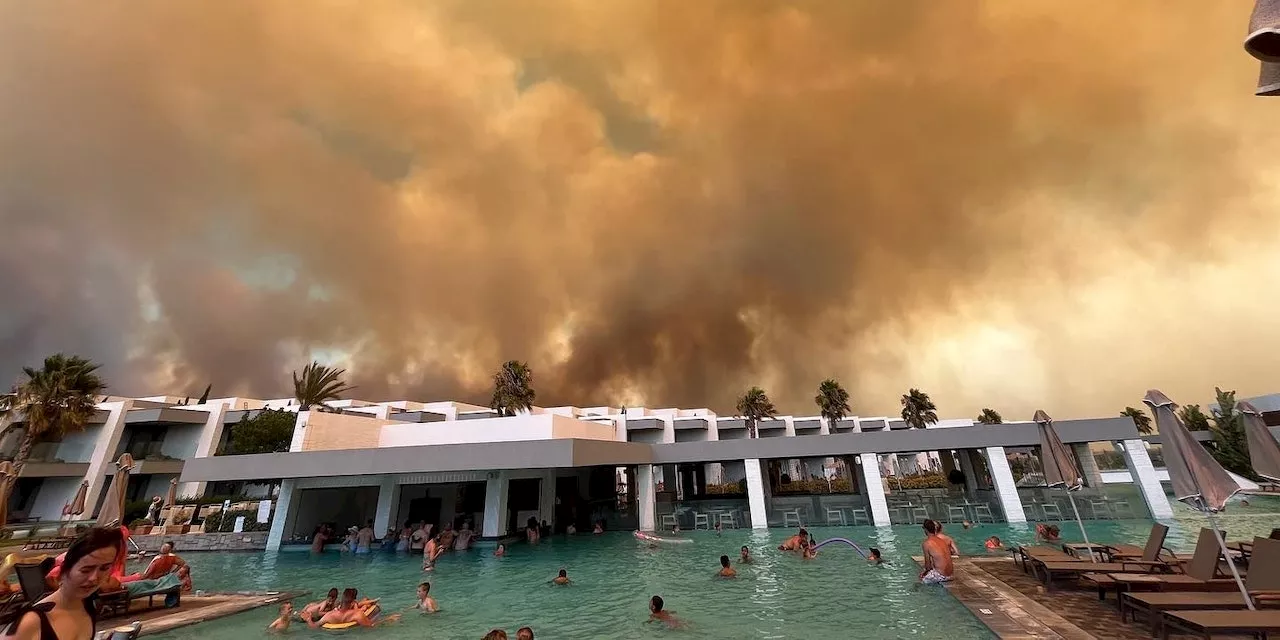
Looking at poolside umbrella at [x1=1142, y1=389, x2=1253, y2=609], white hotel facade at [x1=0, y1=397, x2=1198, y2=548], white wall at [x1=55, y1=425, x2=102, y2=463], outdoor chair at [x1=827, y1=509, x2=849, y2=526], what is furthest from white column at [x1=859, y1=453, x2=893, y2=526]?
white wall at [x1=55, y1=425, x2=102, y2=463]

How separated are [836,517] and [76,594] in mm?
28417

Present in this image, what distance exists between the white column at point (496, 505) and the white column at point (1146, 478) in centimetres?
3049

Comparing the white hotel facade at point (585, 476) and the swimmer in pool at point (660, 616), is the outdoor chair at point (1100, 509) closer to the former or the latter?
the white hotel facade at point (585, 476)

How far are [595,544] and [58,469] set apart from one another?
4688cm

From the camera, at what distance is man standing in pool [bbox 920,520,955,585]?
12.4 meters

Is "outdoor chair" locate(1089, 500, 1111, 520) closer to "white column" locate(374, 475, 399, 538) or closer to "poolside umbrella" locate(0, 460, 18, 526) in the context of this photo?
"white column" locate(374, 475, 399, 538)

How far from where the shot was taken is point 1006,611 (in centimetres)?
937

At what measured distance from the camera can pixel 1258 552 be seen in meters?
8.40

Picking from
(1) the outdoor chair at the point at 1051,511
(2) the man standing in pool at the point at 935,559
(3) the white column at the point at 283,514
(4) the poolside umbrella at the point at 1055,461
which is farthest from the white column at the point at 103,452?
(1) the outdoor chair at the point at 1051,511

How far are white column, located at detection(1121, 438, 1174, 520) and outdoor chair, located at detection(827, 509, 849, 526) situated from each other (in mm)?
13404

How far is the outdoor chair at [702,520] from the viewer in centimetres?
2773

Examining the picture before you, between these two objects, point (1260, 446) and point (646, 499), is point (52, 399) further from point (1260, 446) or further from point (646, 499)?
point (1260, 446)

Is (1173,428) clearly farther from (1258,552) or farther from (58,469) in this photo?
(58,469)

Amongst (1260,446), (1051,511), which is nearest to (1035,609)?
(1260,446)
